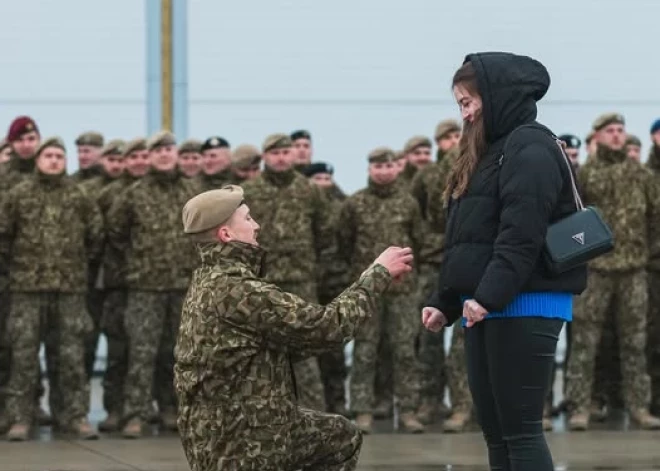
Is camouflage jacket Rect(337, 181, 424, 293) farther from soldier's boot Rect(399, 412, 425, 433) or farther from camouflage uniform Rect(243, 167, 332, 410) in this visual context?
soldier's boot Rect(399, 412, 425, 433)

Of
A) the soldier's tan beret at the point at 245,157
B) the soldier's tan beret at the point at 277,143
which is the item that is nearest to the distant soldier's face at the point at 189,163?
the soldier's tan beret at the point at 245,157

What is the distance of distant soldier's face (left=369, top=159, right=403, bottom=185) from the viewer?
12.8 meters

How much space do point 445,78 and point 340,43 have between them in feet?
3.32

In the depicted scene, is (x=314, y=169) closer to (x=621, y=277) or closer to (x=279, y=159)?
(x=279, y=159)

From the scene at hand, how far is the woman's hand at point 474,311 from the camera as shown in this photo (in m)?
6.32

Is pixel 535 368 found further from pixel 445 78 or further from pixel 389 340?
pixel 445 78

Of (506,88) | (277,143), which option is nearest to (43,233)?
(277,143)

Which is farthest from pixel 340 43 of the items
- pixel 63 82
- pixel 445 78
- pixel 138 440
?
pixel 138 440

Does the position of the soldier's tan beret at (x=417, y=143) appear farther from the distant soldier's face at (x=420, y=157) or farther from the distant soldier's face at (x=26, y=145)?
the distant soldier's face at (x=26, y=145)

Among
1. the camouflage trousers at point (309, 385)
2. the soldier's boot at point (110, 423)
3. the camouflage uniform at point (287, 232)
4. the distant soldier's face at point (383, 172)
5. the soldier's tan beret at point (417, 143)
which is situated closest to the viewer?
the camouflage trousers at point (309, 385)

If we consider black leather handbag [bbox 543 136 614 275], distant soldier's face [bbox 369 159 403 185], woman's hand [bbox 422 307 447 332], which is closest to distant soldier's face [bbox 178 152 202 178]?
distant soldier's face [bbox 369 159 403 185]

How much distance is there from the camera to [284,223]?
1234 cm

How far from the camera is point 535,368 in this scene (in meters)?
6.41

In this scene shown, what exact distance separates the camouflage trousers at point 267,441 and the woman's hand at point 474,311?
0.85 meters
